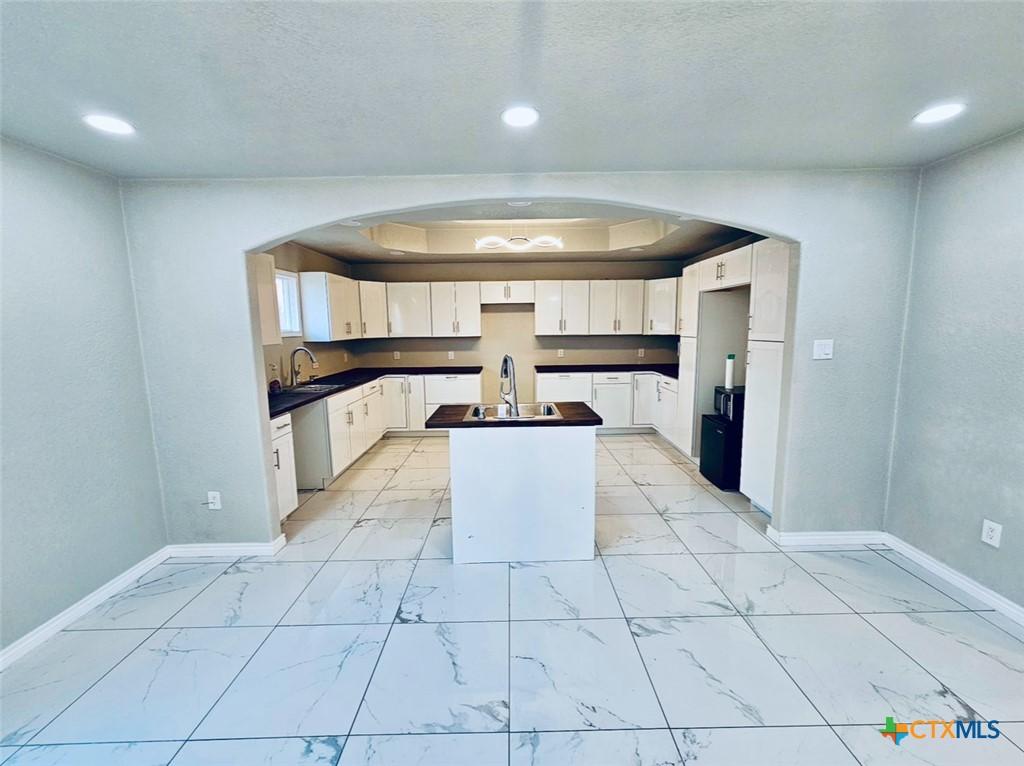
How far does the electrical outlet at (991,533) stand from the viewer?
212cm

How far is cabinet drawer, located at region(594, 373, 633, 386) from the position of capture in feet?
17.7

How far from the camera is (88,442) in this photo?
224 cm

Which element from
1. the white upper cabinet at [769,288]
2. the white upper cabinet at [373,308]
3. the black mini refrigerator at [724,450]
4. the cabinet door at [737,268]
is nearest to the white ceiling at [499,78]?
the white upper cabinet at [769,288]

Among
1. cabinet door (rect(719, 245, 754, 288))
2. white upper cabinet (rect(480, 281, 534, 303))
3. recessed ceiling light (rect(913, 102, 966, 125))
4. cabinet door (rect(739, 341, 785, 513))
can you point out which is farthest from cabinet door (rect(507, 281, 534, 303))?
recessed ceiling light (rect(913, 102, 966, 125))

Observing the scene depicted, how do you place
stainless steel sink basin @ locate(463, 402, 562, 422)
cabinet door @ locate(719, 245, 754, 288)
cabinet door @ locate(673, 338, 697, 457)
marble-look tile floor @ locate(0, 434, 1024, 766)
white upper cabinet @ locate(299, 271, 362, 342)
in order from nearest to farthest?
marble-look tile floor @ locate(0, 434, 1024, 766)
stainless steel sink basin @ locate(463, 402, 562, 422)
cabinet door @ locate(719, 245, 754, 288)
cabinet door @ locate(673, 338, 697, 457)
white upper cabinet @ locate(299, 271, 362, 342)

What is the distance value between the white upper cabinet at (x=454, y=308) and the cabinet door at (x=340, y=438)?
6.09 ft

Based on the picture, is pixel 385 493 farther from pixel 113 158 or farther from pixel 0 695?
pixel 113 158

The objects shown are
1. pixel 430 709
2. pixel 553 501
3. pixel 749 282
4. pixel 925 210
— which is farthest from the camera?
Answer: pixel 749 282

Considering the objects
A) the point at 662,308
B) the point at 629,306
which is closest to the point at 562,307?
the point at 629,306

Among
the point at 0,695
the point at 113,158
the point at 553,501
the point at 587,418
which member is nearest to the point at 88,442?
the point at 0,695

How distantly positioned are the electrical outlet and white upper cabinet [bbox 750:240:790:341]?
1.35m

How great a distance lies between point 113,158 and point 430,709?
9.90 ft

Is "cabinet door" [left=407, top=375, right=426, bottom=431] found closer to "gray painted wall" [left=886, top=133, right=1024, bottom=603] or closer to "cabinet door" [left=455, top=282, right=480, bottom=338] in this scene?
"cabinet door" [left=455, top=282, right=480, bottom=338]

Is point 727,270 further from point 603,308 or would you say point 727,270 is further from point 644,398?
point 644,398
